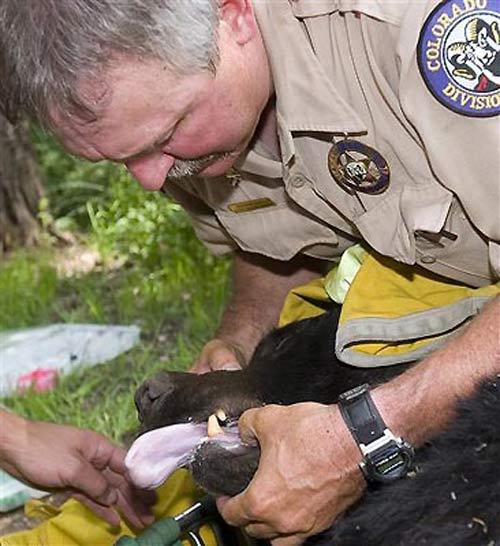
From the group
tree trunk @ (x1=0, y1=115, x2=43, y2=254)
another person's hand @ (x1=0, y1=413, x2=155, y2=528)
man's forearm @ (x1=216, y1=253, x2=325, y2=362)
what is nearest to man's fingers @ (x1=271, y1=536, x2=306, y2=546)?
another person's hand @ (x1=0, y1=413, x2=155, y2=528)

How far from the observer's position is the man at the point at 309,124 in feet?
6.93

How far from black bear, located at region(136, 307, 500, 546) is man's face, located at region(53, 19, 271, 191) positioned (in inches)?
16.4

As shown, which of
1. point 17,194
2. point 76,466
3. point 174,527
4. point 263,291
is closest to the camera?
point 174,527

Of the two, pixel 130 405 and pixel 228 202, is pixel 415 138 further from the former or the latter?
pixel 130 405

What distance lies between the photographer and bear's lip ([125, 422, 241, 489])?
2.36 meters

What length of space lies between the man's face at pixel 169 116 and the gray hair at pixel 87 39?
0.03 m

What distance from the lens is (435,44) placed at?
6.94ft

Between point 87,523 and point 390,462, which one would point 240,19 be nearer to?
point 390,462

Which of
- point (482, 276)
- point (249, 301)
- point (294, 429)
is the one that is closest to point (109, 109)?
point (294, 429)

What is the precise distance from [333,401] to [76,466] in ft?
1.93

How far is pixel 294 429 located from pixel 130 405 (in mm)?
1532

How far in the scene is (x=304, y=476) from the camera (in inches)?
84.7

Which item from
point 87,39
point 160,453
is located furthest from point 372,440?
point 87,39

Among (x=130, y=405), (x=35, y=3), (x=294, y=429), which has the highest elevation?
(x=35, y=3)
